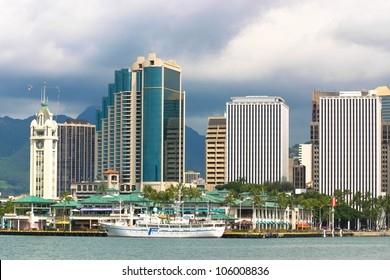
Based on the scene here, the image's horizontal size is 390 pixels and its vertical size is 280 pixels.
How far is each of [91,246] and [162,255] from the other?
27715mm

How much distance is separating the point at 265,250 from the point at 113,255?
2937 cm

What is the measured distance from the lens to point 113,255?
13662 cm
